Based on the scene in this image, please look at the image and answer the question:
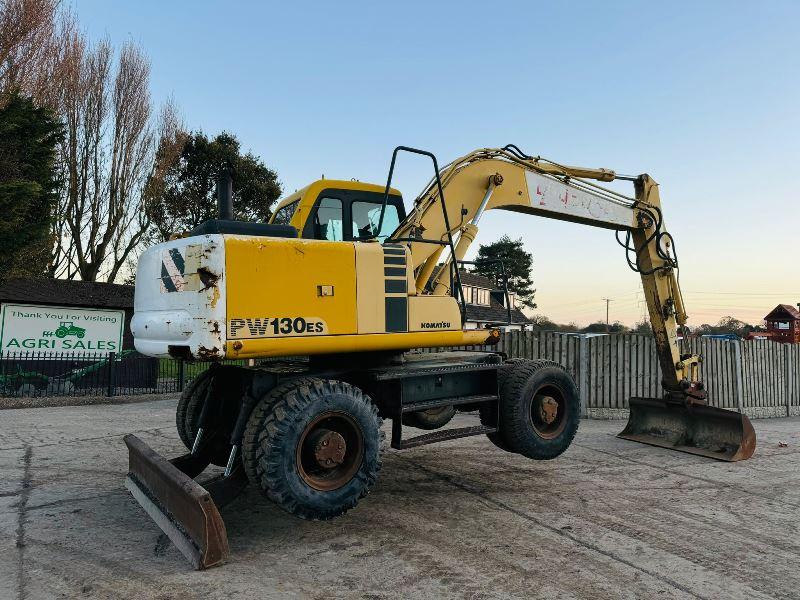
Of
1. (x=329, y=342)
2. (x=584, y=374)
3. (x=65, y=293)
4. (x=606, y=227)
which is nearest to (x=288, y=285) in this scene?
(x=329, y=342)

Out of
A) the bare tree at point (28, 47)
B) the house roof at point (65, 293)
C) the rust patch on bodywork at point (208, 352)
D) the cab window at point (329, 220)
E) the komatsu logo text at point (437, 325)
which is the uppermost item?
the bare tree at point (28, 47)

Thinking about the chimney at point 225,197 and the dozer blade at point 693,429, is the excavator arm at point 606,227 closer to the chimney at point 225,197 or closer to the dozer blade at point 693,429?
the dozer blade at point 693,429

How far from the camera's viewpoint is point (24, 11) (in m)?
18.4

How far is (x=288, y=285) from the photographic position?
15.3ft

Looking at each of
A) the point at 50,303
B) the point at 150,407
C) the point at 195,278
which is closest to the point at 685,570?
the point at 195,278

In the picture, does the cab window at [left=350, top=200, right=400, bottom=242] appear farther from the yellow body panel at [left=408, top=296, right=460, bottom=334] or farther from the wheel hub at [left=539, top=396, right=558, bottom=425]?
the wheel hub at [left=539, top=396, right=558, bottom=425]

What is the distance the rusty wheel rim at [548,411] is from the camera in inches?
253

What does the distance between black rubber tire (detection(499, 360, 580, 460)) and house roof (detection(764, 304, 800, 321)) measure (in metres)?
41.9

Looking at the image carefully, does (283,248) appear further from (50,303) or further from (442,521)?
(50,303)

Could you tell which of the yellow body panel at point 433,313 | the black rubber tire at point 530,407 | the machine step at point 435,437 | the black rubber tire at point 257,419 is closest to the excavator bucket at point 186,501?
the black rubber tire at point 257,419

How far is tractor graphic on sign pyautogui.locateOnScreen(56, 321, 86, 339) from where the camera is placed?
17.8 m

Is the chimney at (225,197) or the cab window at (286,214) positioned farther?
the cab window at (286,214)

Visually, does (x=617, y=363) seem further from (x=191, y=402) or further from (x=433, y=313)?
(x=191, y=402)

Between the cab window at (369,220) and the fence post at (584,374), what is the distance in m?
6.96
